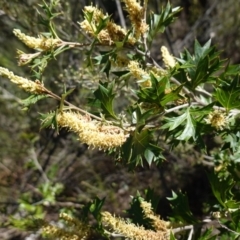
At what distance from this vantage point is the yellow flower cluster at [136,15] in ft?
5.76

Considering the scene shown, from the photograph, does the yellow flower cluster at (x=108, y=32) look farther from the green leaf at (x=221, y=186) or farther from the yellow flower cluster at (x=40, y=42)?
the green leaf at (x=221, y=186)

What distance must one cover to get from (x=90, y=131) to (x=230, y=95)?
0.67 metres

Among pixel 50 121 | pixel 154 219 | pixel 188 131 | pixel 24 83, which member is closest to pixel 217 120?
pixel 188 131

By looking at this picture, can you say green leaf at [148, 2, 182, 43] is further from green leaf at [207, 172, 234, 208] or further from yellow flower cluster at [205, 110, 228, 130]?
green leaf at [207, 172, 234, 208]

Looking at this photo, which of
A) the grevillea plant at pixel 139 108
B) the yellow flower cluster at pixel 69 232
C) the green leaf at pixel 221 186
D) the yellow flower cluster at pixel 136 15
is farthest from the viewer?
the green leaf at pixel 221 186

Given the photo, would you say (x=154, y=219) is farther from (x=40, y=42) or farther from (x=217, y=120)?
(x=40, y=42)

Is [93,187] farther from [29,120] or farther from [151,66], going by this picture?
[151,66]

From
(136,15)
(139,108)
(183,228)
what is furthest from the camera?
(183,228)

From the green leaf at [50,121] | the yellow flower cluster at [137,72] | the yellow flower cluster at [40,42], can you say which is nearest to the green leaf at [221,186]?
the yellow flower cluster at [137,72]

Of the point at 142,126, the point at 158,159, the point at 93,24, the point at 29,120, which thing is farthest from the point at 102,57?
the point at 29,120

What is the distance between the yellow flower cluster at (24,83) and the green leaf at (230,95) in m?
0.75

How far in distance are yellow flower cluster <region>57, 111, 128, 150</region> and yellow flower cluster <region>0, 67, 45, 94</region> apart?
0.16m

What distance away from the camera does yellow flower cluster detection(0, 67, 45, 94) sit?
159cm

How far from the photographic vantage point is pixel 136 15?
1.78 meters
